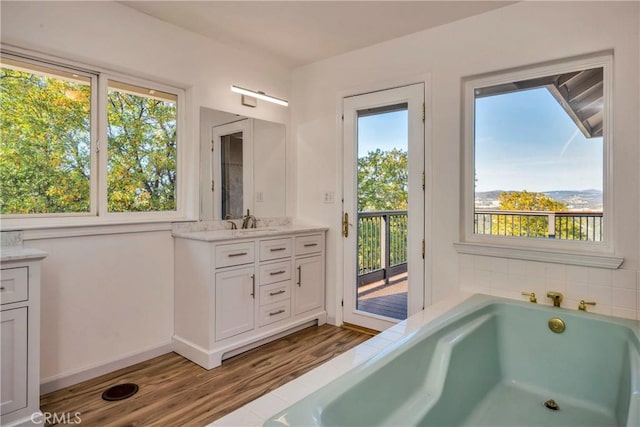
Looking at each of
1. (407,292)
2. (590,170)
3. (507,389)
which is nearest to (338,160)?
(407,292)

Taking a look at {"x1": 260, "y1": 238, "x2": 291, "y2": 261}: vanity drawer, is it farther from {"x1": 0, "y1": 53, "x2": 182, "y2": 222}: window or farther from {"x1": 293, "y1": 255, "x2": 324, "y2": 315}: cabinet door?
{"x1": 0, "y1": 53, "x2": 182, "y2": 222}: window

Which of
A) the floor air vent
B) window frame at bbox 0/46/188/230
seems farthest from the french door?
the floor air vent

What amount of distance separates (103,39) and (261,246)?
176cm

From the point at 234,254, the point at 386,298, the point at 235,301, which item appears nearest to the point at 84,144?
the point at 234,254

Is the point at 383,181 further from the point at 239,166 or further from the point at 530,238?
the point at 239,166

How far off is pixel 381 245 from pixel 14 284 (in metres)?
2.43

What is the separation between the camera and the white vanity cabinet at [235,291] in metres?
2.50

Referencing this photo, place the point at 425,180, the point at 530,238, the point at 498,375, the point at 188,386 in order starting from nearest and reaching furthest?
the point at 498,375
the point at 188,386
the point at 530,238
the point at 425,180

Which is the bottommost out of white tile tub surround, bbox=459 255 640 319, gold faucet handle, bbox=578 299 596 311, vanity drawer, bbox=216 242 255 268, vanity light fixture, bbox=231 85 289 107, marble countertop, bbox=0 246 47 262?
gold faucet handle, bbox=578 299 596 311

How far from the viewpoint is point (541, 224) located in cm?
242

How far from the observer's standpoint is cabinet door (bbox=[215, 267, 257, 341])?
253cm

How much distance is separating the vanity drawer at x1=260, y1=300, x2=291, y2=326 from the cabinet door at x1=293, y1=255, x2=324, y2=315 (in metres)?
0.09

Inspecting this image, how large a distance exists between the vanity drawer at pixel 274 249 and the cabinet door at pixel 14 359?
4.89 feet

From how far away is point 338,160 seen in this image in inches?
130
